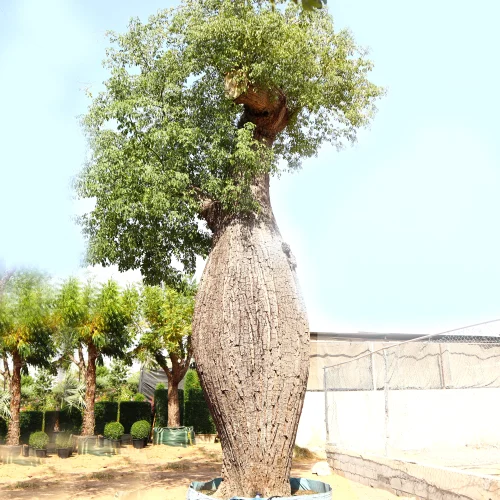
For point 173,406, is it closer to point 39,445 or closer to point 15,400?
point 39,445

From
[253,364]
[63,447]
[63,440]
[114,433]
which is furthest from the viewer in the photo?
[114,433]

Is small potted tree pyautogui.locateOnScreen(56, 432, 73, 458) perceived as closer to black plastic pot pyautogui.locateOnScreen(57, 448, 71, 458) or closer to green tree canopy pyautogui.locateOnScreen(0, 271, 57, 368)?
black plastic pot pyautogui.locateOnScreen(57, 448, 71, 458)

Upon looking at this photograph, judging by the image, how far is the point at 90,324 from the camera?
719 inches

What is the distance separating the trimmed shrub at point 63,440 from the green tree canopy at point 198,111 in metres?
11.5

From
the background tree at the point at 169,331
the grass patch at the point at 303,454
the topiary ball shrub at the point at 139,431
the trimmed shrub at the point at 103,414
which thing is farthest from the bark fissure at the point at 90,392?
the grass patch at the point at 303,454

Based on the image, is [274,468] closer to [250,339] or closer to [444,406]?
[250,339]

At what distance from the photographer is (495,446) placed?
43.1 feet

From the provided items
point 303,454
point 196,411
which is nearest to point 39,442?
point 196,411

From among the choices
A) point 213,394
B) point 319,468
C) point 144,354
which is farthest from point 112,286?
point 213,394

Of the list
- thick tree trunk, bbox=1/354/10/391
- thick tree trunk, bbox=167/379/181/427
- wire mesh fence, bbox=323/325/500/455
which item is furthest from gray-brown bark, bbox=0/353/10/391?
wire mesh fence, bbox=323/325/500/455

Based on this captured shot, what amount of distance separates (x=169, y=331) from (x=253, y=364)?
1411 cm

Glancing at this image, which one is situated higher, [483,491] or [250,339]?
[250,339]

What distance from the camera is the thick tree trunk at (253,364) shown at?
5992 millimetres

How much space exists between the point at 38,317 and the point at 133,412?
7.95 meters
